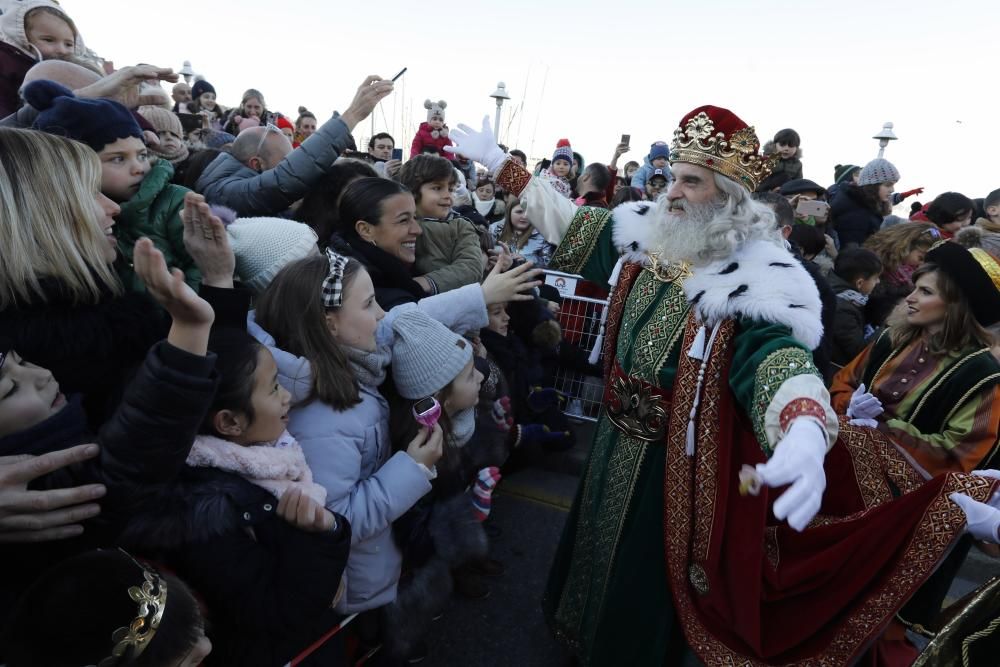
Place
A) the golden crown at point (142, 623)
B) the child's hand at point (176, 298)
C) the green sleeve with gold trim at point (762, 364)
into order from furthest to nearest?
1. the green sleeve with gold trim at point (762, 364)
2. the child's hand at point (176, 298)
3. the golden crown at point (142, 623)

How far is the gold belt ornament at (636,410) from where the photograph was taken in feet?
6.97

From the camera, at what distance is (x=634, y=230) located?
2404 mm

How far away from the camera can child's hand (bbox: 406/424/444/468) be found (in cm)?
185

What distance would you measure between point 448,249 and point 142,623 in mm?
2540

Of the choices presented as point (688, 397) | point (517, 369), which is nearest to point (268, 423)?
point (688, 397)

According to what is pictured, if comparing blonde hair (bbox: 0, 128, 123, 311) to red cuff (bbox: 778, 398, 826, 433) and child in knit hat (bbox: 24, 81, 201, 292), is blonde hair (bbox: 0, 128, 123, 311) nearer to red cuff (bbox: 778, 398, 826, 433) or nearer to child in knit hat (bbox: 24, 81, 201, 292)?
child in knit hat (bbox: 24, 81, 201, 292)

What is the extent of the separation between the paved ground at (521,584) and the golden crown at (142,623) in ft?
5.60

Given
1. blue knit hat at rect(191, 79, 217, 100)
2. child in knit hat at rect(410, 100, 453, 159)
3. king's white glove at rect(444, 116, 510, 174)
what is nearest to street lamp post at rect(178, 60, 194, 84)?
blue knit hat at rect(191, 79, 217, 100)

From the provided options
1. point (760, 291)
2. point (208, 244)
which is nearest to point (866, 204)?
point (760, 291)

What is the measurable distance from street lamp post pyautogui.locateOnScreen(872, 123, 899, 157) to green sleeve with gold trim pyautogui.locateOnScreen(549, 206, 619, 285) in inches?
354

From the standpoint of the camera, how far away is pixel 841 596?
1887mm

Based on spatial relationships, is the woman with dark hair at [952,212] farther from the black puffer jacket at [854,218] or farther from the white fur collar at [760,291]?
the white fur collar at [760,291]

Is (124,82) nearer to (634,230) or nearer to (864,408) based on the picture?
(634,230)

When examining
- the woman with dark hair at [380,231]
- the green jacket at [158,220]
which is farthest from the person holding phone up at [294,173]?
the green jacket at [158,220]
